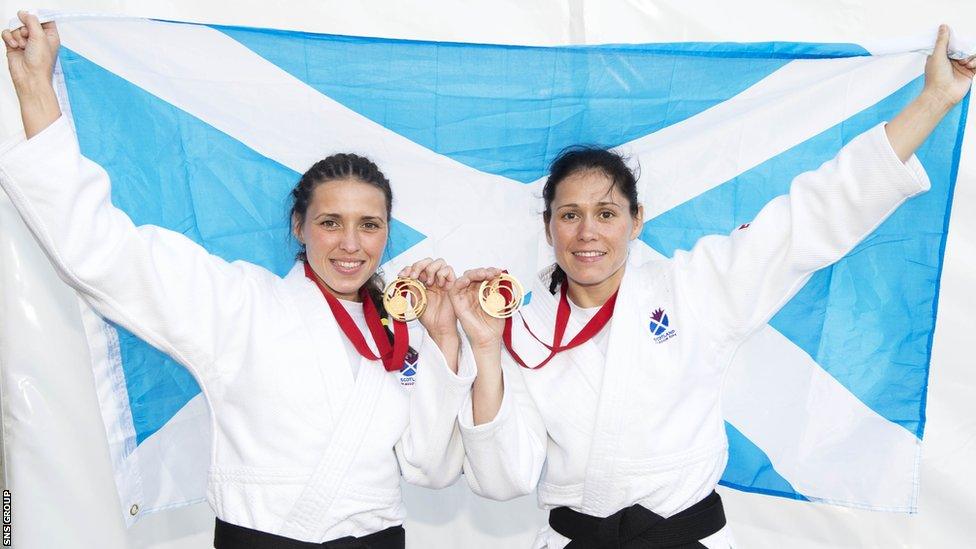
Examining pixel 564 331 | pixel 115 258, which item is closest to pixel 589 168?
pixel 564 331

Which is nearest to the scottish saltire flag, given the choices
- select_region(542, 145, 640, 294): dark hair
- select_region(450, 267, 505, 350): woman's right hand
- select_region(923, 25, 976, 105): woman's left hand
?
select_region(542, 145, 640, 294): dark hair

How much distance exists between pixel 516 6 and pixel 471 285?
1.60m

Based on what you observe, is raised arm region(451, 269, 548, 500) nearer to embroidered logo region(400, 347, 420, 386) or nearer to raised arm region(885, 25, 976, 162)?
embroidered logo region(400, 347, 420, 386)

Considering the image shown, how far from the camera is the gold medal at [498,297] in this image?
275 cm

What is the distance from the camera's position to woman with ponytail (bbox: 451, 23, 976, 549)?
272 cm

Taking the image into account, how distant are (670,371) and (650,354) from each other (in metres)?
0.08

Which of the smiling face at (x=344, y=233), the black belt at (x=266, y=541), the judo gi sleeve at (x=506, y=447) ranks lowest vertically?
the black belt at (x=266, y=541)

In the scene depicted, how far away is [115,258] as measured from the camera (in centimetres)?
246

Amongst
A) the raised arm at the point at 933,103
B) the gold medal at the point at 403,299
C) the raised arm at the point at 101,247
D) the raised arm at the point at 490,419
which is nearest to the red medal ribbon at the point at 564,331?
the raised arm at the point at 490,419

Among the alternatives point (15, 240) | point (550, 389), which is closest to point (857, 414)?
point (550, 389)

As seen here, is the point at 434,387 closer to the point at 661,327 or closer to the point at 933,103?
the point at 661,327

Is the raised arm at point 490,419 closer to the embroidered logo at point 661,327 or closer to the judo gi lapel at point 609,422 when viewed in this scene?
the judo gi lapel at point 609,422

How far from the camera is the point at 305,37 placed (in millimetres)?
3105

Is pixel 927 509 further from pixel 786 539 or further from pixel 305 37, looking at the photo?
pixel 305 37
